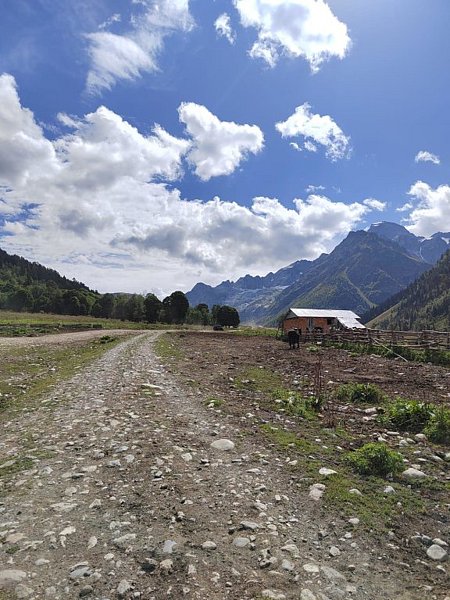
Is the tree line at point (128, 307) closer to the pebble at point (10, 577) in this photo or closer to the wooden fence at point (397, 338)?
the wooden fence at point (397, 338)

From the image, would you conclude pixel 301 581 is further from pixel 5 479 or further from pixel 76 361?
pixel 76 361

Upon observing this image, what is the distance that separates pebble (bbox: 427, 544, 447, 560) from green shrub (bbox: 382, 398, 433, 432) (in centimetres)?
616

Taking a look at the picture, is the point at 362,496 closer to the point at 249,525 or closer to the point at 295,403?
the point at 249,525

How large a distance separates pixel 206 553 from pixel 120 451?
4.28 metres

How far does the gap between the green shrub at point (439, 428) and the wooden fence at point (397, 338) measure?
25.9 m

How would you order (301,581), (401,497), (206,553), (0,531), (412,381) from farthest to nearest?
(412,381) → (401,497) → (0,531) → (206,553) → (301,581)

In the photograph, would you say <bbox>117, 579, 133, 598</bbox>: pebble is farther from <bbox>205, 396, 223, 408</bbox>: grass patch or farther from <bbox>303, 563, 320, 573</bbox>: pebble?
<bbox>205, 396, 223, 408</bbox>: grass patch

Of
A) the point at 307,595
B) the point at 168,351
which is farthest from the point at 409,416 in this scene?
the point at 168,351

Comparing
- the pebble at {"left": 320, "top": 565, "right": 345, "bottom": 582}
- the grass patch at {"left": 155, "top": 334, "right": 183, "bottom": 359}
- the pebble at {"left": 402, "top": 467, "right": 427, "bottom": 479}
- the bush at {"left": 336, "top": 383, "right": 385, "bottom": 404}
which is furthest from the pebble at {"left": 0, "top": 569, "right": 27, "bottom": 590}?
the grass patch at {"left": 155, "top": 334, "right": 183, "bottom": 359}

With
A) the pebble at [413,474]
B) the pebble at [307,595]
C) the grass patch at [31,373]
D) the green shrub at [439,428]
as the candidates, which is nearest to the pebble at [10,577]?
the pebble at [307,595]

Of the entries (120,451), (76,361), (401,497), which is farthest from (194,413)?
(76,361)

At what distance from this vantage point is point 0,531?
5.57 metres

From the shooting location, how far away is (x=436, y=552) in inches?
212

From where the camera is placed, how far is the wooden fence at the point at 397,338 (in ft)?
118
